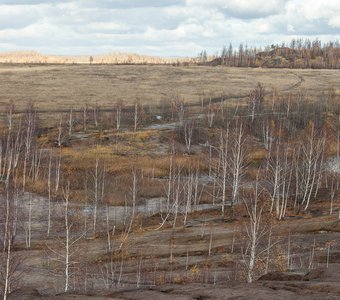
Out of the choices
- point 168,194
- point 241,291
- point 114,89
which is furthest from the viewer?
point 114,89

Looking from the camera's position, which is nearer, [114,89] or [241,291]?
[241,291]

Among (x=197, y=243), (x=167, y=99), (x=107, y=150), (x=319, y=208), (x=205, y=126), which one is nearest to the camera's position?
(x=197, y=243)

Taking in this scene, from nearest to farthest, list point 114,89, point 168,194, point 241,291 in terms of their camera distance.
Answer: point 241,291 < point 168,194 < point 114,89

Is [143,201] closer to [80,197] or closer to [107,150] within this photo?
[80,197]

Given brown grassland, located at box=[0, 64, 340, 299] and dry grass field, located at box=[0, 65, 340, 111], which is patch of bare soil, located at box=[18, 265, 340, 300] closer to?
brown grassland, located at box=[0, 64, 340, 299]

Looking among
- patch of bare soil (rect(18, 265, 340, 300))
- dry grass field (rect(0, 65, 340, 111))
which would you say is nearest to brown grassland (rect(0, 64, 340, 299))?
patch of bare soil (rect(18, 265, 340, 300))

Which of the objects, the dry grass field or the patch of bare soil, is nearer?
the patch of bare soil

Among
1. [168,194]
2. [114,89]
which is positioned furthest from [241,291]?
[114,89]

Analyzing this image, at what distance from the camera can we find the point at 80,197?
79.9 m

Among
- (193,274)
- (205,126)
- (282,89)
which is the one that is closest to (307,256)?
(193,274)

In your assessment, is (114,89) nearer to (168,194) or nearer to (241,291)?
(168,194)

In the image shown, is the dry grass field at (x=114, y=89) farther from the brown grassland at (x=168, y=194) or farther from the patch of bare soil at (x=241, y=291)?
Answer: the patch of bare soil at (x=241, y=291)

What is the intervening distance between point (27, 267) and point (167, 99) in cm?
11447

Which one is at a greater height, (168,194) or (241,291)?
(241,291)
